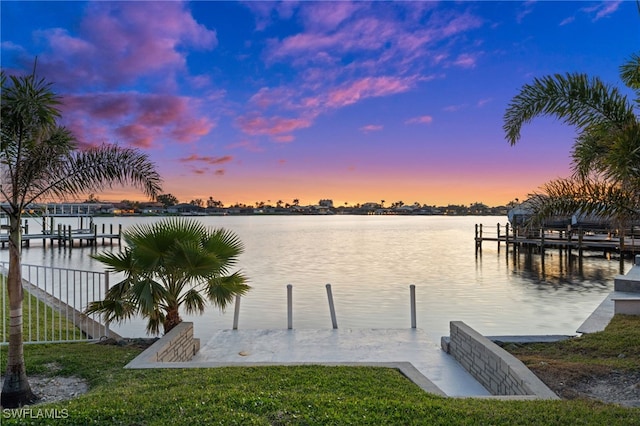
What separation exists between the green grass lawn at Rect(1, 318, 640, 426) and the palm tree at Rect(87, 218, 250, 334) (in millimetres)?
1629

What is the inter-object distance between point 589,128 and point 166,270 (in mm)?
7843

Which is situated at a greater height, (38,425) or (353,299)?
(38,425)

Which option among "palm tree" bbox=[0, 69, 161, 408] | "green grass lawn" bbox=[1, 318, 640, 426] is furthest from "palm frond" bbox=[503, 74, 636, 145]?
"palm tree" bbox=[0, 69, 161, 408]

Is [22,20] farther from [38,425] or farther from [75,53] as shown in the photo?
[38,425]

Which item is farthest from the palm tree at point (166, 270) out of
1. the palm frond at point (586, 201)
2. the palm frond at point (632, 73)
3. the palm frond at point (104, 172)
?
the palm frond at point (632, 73)

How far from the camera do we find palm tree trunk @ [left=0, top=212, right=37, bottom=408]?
475 centimetres

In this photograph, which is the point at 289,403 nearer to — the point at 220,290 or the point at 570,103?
the point at 220,290

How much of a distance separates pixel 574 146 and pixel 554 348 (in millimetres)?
3836

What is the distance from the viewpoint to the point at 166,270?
7.41 metres

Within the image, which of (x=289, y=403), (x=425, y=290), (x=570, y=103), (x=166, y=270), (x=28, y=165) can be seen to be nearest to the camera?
(x=289, y=403)

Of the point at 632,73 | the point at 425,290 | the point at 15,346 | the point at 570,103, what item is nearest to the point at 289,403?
the point at 15,346

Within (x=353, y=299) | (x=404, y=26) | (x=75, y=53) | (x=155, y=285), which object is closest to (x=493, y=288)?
(x=353, y=299)

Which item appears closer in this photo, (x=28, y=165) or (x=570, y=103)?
(x=28, y=165)

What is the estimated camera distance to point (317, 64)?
20359 millimetres
